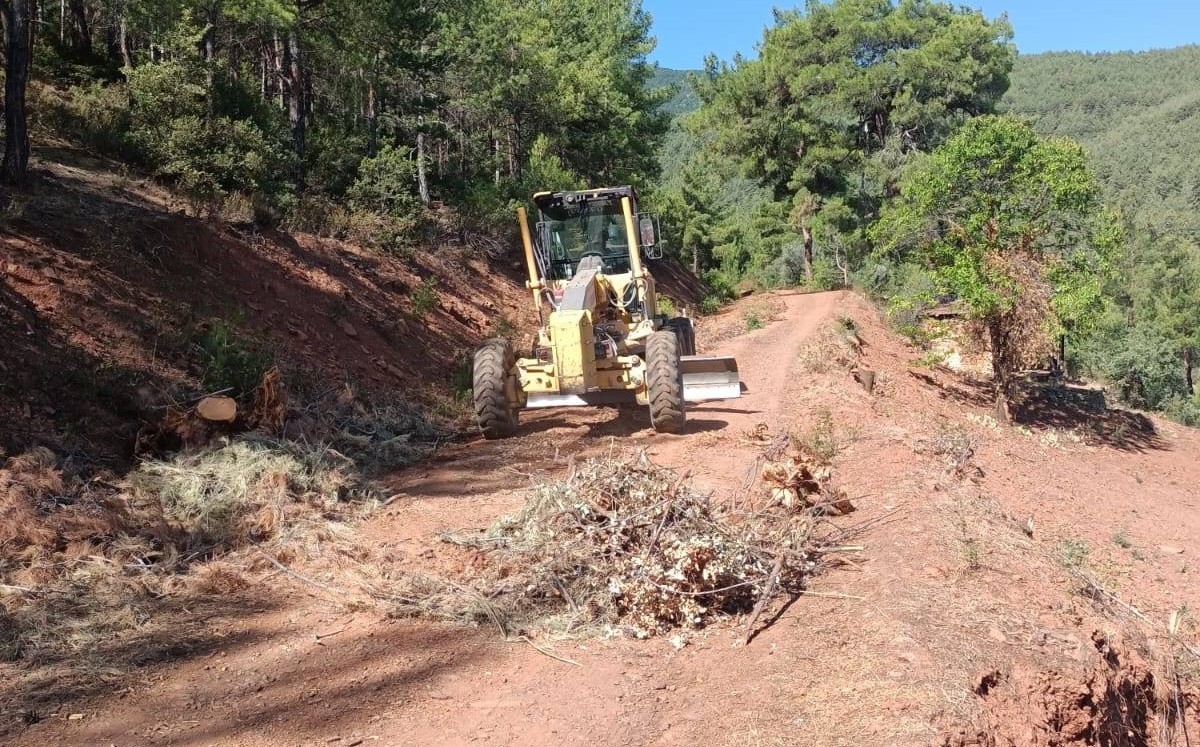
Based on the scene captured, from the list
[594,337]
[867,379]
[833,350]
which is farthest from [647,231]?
[833,350]

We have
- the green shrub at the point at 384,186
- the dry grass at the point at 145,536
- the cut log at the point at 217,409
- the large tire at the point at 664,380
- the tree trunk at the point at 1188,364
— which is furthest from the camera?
the tree trunk at the point at 1188,364

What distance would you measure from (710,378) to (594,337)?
171 cm

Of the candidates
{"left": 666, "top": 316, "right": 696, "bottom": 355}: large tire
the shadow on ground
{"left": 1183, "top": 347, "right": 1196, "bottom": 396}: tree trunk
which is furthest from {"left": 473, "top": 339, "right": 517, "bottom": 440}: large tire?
{"left": 1183, "top": 347, "right": 1196, "bottom": 396}: tree trunk

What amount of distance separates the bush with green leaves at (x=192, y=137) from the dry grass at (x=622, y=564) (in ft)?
34.1

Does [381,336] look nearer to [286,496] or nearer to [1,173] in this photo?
[1,173]

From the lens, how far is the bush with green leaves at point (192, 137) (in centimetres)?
1394

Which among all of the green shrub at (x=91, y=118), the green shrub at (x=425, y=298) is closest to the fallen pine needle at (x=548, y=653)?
the green shrub at (x=425, y=298)

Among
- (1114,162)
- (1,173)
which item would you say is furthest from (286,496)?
(1114,162)

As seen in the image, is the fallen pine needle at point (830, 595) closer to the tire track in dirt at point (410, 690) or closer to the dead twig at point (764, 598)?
the dead twig at point (764, 598)

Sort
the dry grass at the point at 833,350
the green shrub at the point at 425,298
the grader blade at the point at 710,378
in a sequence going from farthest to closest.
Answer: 1. the dry grass at the point at 833,350
2. the green shrub at the point at 425,298
3. the grader blade at the point at 710,378

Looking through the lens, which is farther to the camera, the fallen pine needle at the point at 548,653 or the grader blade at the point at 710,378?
the grader blade at the point at 710,378

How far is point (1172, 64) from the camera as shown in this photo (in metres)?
181

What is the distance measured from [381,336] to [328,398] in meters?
3.62

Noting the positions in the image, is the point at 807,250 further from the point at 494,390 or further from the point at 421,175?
the point at 494,390
